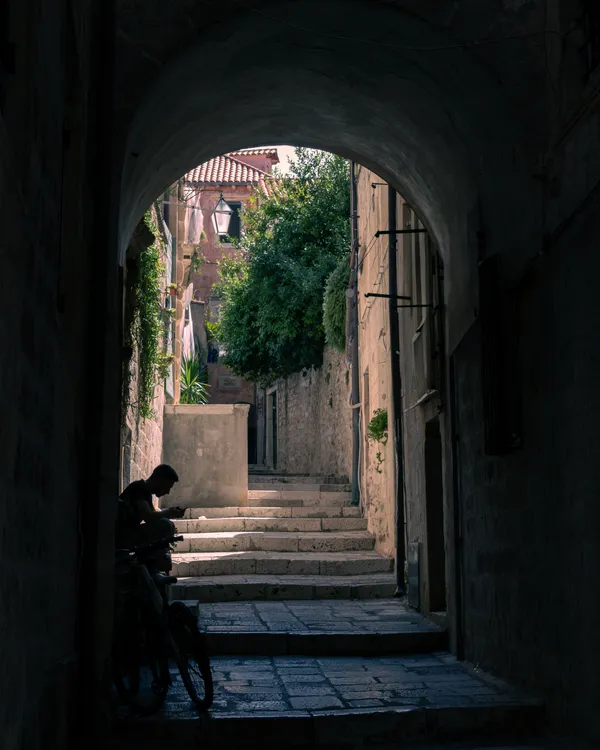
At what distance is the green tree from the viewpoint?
A: 25.4m

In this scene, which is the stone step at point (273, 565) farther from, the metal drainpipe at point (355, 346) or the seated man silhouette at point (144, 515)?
the seated man silhouette at point (144, 515)

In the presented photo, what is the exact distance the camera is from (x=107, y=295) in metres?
5.52

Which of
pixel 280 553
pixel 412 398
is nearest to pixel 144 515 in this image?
pixel 412 398

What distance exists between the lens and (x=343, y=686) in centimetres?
646

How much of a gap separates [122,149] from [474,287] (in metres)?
2.77

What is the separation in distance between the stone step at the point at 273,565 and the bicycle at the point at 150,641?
5529 millimetres

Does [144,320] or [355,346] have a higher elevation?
[355,346]

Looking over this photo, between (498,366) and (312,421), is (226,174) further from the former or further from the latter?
(498,366)

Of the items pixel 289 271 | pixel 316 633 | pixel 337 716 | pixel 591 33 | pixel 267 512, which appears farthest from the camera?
pixel 289 271

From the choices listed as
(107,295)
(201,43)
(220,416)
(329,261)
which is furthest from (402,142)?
(329,261)

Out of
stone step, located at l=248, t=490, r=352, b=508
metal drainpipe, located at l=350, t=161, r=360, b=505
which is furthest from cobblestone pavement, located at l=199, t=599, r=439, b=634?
metal drainpipe, located at l=350, t=161, r=360, b=505

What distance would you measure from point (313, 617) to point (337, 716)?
348 centimetres

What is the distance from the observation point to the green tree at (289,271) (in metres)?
25.4

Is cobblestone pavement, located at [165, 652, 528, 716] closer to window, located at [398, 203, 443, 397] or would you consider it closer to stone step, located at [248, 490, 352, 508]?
window, located at [398, 203, 443, 397]
